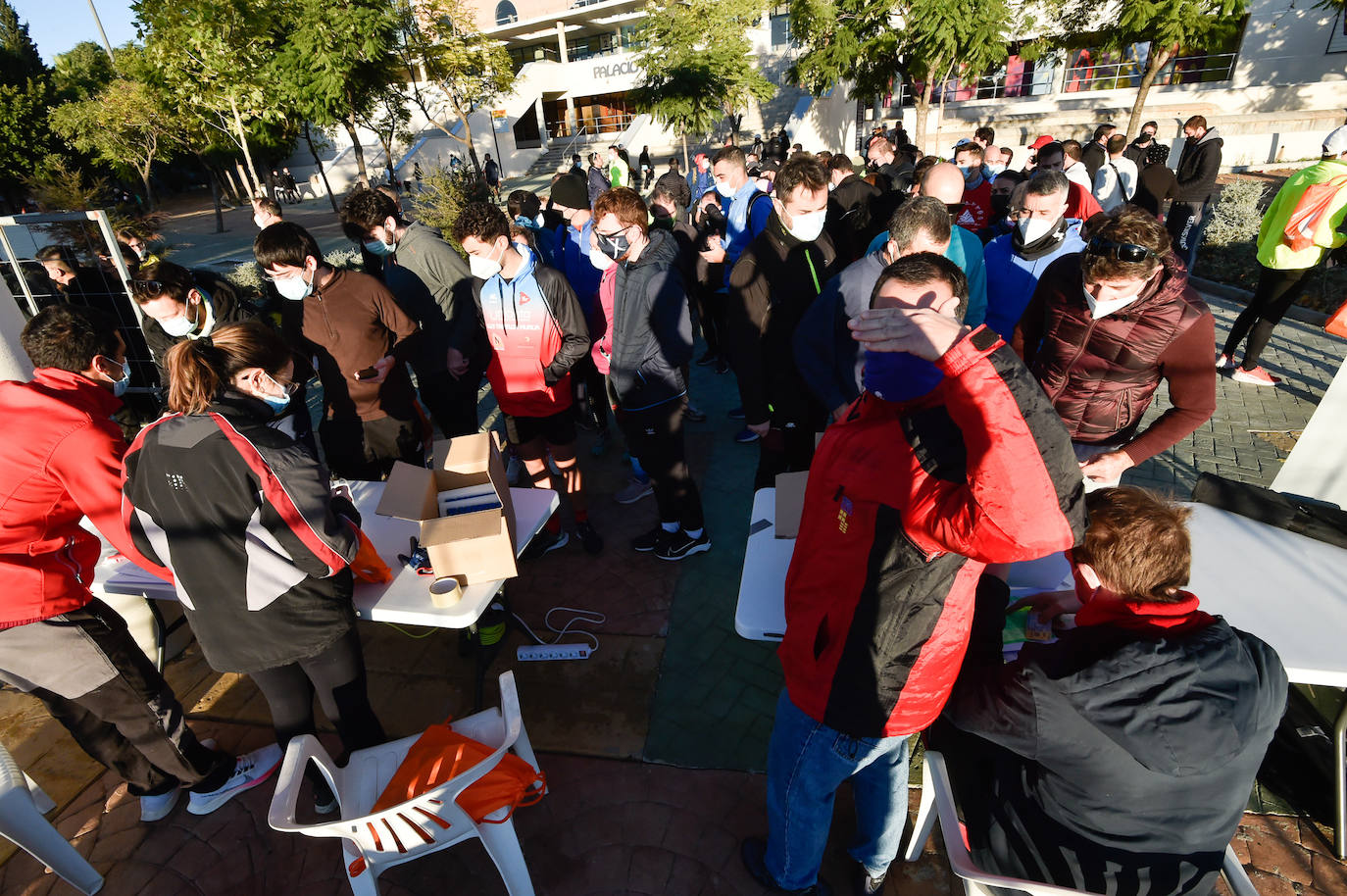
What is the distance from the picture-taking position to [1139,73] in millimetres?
21891

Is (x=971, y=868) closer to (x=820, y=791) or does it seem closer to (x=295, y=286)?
(x=820, y=791)

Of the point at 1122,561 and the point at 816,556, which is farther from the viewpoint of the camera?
the point at 816,556

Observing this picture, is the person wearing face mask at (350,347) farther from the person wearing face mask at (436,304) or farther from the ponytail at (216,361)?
the ponytail at (216,361)

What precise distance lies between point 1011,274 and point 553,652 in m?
3.20

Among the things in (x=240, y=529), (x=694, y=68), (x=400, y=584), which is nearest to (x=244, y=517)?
(x=240, y=529)

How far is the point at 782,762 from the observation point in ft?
6.29

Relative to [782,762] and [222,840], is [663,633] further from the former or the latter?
[222,840]

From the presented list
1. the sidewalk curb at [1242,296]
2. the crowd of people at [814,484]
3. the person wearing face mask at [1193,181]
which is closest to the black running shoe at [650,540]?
the crowd of people at [814,484]

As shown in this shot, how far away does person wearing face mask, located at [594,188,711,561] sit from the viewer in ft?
10.8

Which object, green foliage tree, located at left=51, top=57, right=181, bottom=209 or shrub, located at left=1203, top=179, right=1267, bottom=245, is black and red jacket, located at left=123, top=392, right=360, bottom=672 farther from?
green foliage tree, located at left=51, top=57, right=181, bottom=209

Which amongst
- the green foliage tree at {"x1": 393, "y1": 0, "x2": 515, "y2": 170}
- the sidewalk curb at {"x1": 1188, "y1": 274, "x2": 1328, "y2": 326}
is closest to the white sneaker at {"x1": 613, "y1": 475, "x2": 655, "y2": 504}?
the sidewalk curb at {"x1": 1188, "y1": 274, "x2": 1328, "y2": 326}

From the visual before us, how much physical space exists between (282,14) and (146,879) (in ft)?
68.1

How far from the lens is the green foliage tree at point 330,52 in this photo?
15633mm

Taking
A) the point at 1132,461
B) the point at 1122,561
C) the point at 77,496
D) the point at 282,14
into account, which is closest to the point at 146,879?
the point at 77,496
